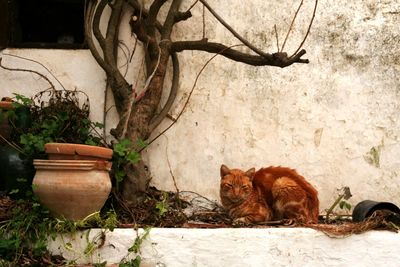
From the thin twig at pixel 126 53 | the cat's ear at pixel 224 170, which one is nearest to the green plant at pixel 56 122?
the thin twig at pixel 126 53

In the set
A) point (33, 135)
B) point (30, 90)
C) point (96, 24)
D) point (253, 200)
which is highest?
point (96, 24)

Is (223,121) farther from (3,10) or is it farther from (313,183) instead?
(3,10)

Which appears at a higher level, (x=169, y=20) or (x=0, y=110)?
(x=169, y=20)

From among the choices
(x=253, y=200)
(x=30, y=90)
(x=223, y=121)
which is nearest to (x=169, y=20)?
(x=223, y=121)

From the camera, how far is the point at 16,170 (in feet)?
14.5

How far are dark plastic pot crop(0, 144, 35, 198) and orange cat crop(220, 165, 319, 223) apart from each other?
1459 mm

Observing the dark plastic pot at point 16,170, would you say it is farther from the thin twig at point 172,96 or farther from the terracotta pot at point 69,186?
the thin twig at point 172,96

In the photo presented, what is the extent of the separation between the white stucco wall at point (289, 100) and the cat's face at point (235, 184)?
13.7 inches

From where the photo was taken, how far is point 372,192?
17.1ft

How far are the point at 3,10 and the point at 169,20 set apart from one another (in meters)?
1.47

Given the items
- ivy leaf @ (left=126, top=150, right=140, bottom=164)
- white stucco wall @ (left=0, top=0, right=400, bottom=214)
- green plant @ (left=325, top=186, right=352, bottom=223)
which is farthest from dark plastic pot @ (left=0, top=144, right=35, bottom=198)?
green plant @ (left=325, top=186, right=352, bottom=223)

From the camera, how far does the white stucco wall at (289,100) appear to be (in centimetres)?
512

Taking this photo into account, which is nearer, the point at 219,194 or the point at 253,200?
the point at 253,200

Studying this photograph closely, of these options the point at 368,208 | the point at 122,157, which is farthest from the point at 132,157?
the point at 368,208
